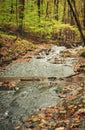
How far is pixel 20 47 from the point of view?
19984 millimetres

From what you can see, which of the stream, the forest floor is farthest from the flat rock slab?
the forest floor

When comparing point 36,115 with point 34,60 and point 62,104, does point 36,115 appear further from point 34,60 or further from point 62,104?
point 34,60

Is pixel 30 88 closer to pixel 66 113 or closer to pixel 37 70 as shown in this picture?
pixel 66 113

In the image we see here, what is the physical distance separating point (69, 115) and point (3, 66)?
904cm

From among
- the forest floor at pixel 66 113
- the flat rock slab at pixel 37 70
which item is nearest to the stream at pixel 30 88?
the flat rock slab at pixel 37 70

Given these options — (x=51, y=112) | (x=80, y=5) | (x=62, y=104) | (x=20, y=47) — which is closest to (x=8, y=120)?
(x=51, y=112)

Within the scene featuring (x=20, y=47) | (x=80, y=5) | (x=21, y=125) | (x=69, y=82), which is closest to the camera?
(x=21, y=125)

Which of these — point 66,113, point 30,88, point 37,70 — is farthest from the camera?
point 37,70

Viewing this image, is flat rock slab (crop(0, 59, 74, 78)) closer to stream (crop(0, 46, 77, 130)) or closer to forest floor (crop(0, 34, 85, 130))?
stream (crop(0, 46, 77, 130))

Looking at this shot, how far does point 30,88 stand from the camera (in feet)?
33.6

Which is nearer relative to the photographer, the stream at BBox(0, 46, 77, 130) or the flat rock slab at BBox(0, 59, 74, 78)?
the stream at BBox(0, 46, 77, 130)

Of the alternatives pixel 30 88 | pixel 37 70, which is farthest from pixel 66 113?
pixel 37 70

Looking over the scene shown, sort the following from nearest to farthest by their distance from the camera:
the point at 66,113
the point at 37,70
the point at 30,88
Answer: the point at 66,113 < the point at 30,88 < the point at 37,70

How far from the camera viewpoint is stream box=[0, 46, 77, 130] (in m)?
7.39
